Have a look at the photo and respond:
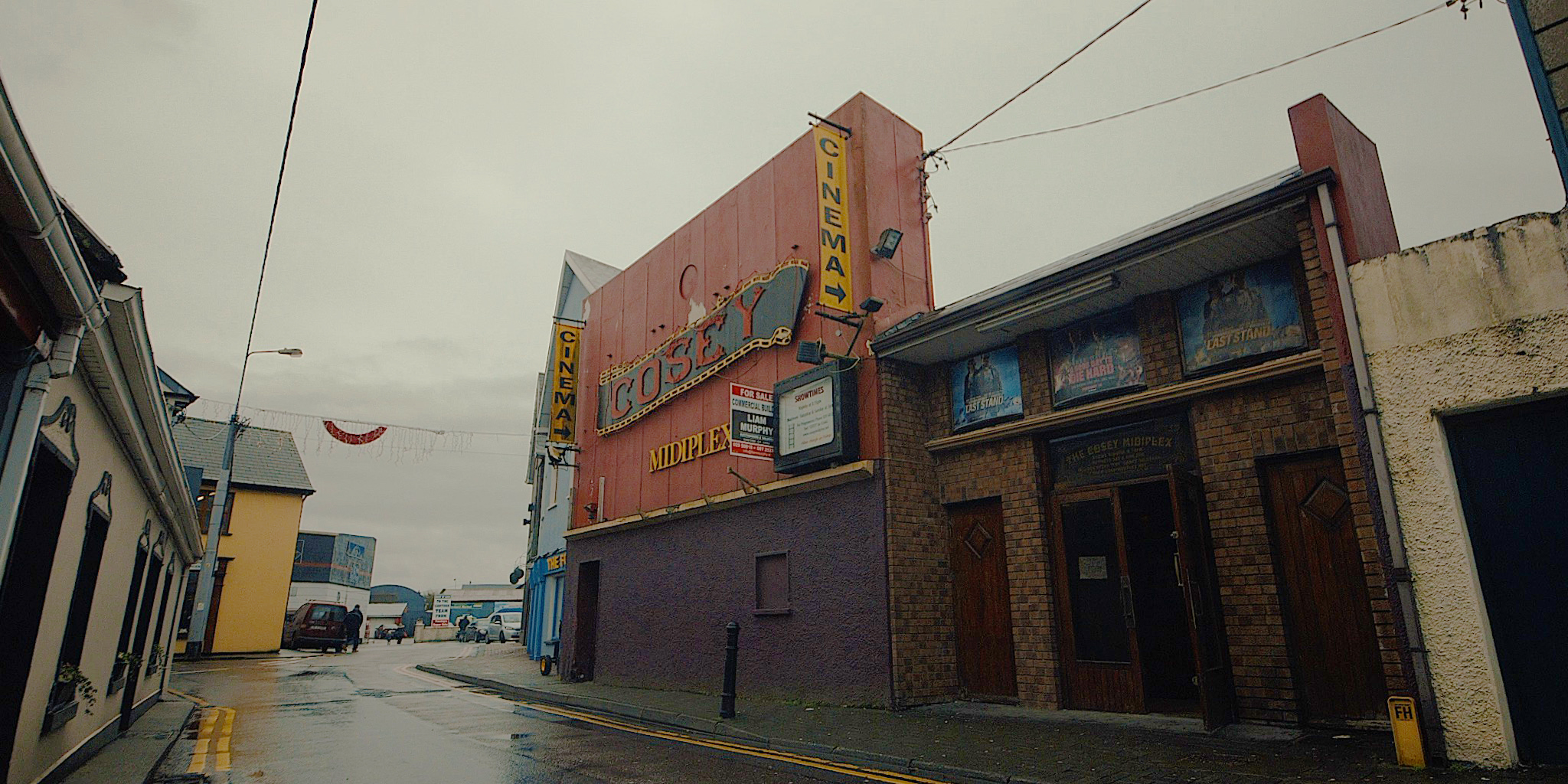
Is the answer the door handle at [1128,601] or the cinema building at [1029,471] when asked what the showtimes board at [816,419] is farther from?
the door handle at [1128,601]

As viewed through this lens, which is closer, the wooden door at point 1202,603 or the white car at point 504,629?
the wooden door at point 1202,603

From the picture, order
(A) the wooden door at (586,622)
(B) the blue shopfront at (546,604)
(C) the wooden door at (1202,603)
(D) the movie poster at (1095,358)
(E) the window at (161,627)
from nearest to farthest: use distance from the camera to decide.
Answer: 1. (C) the wooden door at (1202,603)
2. (D) the movie poster at (1095,358)
3. (E) the window at (161,627)
4. (A) the wooden door at (586,622)
5. (B) the blue shopfront at (546,604)

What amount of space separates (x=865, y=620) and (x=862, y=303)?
4.26 meters

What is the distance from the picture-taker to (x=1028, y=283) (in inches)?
367

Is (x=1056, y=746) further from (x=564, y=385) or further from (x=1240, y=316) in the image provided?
(x=564, y=385)

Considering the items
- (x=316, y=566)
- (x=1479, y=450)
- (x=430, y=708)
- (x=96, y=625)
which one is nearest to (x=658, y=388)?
(x=430, y=708)

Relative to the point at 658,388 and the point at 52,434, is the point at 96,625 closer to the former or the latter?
the point at 52,434

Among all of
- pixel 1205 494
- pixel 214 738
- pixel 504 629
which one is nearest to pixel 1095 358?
pixel 1205 494

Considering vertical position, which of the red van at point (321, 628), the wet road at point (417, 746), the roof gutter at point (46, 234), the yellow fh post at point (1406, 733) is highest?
the roof gutter at point (46, 234)

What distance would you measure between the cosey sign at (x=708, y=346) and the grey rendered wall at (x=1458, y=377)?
7.74 m

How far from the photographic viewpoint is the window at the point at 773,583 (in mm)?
11859

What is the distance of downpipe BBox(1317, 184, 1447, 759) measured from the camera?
18.7 feet

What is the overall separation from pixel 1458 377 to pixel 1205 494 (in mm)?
2690

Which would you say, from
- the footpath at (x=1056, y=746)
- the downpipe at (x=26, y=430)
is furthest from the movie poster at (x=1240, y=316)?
the downpipe at (x=26, y=430)
